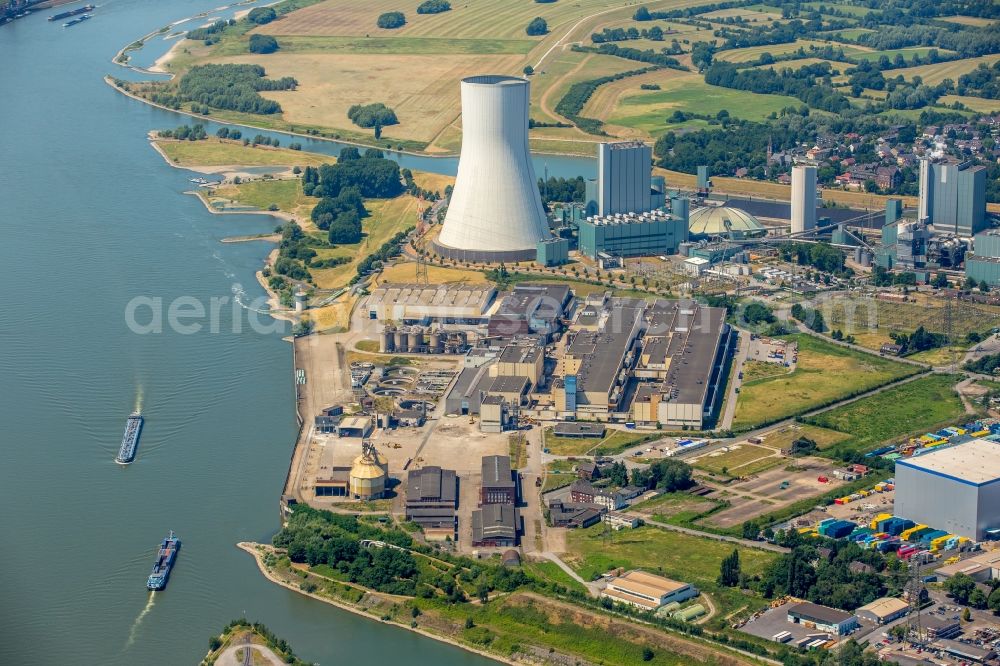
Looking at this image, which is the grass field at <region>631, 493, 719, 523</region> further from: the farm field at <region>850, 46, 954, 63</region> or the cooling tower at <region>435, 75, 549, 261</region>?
the farm field at <region>850, 46, 954, 63</region>

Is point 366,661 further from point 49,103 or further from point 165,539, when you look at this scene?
point 49,103

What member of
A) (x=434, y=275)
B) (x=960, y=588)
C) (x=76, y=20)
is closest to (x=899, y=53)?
(x=434, y=275)

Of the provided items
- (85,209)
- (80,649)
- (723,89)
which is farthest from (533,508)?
(723,89)

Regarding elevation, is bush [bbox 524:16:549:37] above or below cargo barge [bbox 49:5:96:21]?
below

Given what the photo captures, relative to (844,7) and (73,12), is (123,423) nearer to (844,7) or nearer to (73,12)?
(844,7)

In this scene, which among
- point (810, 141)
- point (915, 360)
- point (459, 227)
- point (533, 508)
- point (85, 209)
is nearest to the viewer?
point (533, 508)

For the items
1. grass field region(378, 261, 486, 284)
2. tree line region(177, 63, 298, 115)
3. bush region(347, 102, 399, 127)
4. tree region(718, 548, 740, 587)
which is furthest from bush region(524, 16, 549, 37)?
tree region(718, 548, 740, 587)
